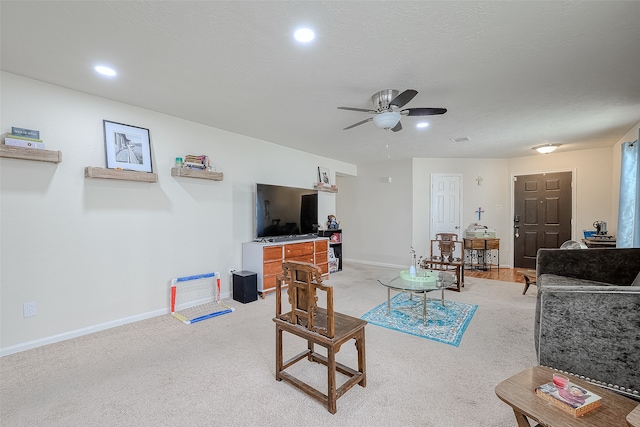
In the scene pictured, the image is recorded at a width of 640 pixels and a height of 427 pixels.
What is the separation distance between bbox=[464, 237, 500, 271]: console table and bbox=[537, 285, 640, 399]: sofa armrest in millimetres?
4592

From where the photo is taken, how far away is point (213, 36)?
1939mm

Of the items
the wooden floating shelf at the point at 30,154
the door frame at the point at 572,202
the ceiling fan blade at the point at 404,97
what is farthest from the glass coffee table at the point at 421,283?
the door frame at the point at 572,202

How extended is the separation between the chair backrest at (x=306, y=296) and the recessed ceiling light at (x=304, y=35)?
1.54m

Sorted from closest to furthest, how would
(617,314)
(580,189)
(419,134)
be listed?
(617,314) → (419,134) → (580,189)

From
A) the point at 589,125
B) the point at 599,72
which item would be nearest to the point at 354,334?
the point at 599,72

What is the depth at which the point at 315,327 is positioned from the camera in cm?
182

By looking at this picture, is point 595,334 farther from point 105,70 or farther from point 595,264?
point 105,70

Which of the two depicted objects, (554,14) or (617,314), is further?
(554,14)

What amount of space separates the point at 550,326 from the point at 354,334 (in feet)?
3.86

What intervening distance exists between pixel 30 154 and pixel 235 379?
266 cm

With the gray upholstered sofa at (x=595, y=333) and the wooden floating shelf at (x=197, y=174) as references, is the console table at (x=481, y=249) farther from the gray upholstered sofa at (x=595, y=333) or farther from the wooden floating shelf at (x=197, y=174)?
the wooden floating shelf at (x=197, y=174)

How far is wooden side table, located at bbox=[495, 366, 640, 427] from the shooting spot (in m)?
1.04

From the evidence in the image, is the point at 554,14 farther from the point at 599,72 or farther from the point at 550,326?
the point at 550,326

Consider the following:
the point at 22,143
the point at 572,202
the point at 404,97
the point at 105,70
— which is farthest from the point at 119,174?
the point at 572,202
